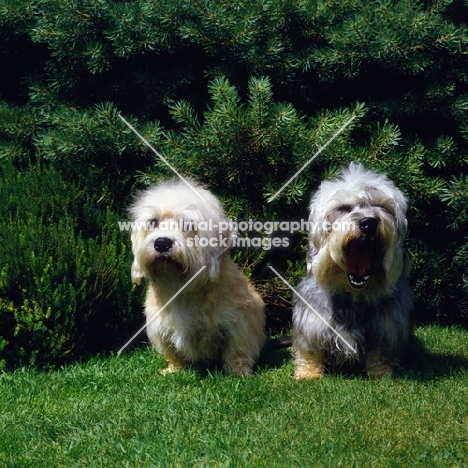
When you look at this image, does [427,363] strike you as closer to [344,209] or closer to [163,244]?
[344,209]

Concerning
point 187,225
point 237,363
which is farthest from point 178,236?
point 237,363

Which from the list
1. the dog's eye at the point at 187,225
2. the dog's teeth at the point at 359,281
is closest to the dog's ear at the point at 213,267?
the dog's eye at the point at 187,225

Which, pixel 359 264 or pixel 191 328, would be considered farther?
pixel 191 328

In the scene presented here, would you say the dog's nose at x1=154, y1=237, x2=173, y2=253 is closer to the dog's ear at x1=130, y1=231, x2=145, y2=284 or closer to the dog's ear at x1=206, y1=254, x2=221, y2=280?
the dog's ear at x1=130, y1=231, x2=145, y2=284

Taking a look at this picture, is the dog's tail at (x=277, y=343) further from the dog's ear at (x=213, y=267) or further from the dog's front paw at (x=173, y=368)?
the dog's ear at (x=213, y=267)

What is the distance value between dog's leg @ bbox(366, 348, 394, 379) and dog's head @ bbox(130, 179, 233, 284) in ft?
3.84

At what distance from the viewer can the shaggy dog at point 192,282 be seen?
438 cm

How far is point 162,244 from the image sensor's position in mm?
4273

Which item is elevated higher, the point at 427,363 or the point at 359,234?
the point at 359,234

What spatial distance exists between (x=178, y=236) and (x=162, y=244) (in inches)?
4.9

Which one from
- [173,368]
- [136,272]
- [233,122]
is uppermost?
[233,122]

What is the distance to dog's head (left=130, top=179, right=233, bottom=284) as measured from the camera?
169 inches

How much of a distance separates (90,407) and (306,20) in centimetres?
358

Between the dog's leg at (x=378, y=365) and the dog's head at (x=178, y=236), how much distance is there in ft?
3.84
